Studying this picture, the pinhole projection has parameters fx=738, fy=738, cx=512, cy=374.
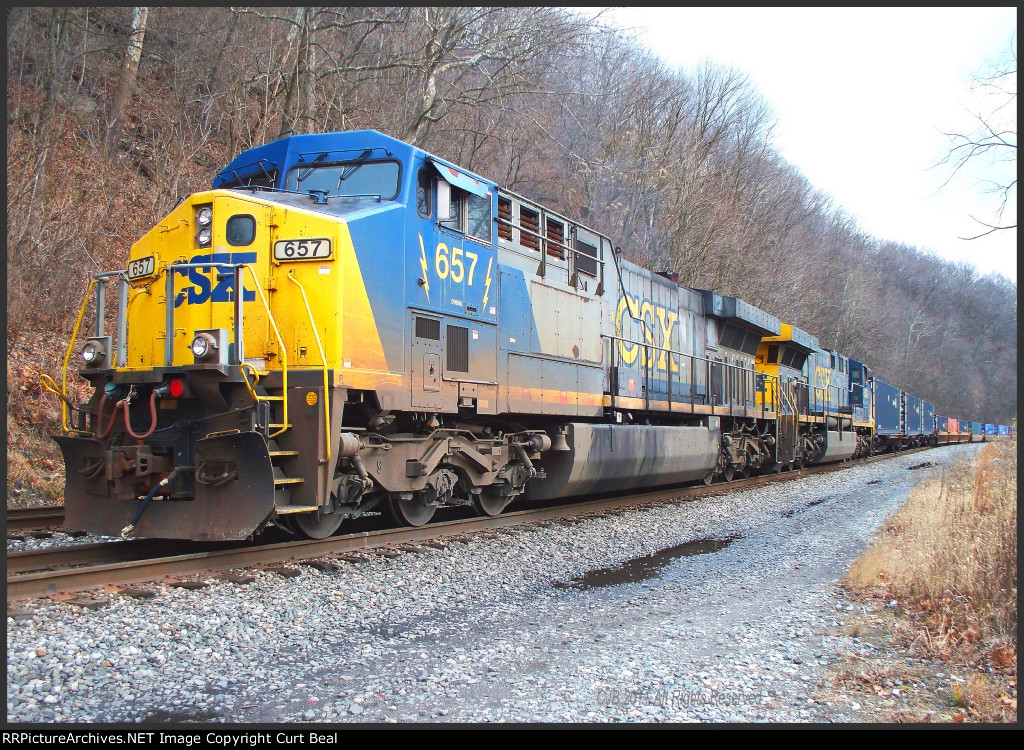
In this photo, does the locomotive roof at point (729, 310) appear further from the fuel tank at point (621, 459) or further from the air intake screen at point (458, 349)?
the air intake screen at point (458, 349)

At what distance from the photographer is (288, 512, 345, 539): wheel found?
22.0 feet

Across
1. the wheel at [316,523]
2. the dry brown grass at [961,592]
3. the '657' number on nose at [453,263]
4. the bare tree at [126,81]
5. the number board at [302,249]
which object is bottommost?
the dry brown grass at [961,592]

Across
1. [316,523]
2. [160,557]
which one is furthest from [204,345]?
[316,523]

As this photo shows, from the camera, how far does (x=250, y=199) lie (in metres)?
6.33

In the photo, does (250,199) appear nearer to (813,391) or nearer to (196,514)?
(196,514)

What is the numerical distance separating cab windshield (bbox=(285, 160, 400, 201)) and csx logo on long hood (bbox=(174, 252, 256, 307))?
1.13 meters

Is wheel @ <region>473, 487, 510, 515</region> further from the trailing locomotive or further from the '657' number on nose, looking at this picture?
the '657' number on nose

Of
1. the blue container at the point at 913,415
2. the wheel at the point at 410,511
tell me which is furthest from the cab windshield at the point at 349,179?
the blue container at the point at 913,415

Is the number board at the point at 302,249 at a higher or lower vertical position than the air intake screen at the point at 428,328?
higher

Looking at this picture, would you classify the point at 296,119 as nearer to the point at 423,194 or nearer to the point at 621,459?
the point at 423,194

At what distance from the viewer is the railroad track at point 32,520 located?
7334mm

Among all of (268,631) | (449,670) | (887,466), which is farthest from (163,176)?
(887,466)

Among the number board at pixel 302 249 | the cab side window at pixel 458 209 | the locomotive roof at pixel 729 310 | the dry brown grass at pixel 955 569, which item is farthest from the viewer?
the locomotive roof at pixel 729 310

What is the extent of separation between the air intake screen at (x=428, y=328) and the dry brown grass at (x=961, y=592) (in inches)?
170
